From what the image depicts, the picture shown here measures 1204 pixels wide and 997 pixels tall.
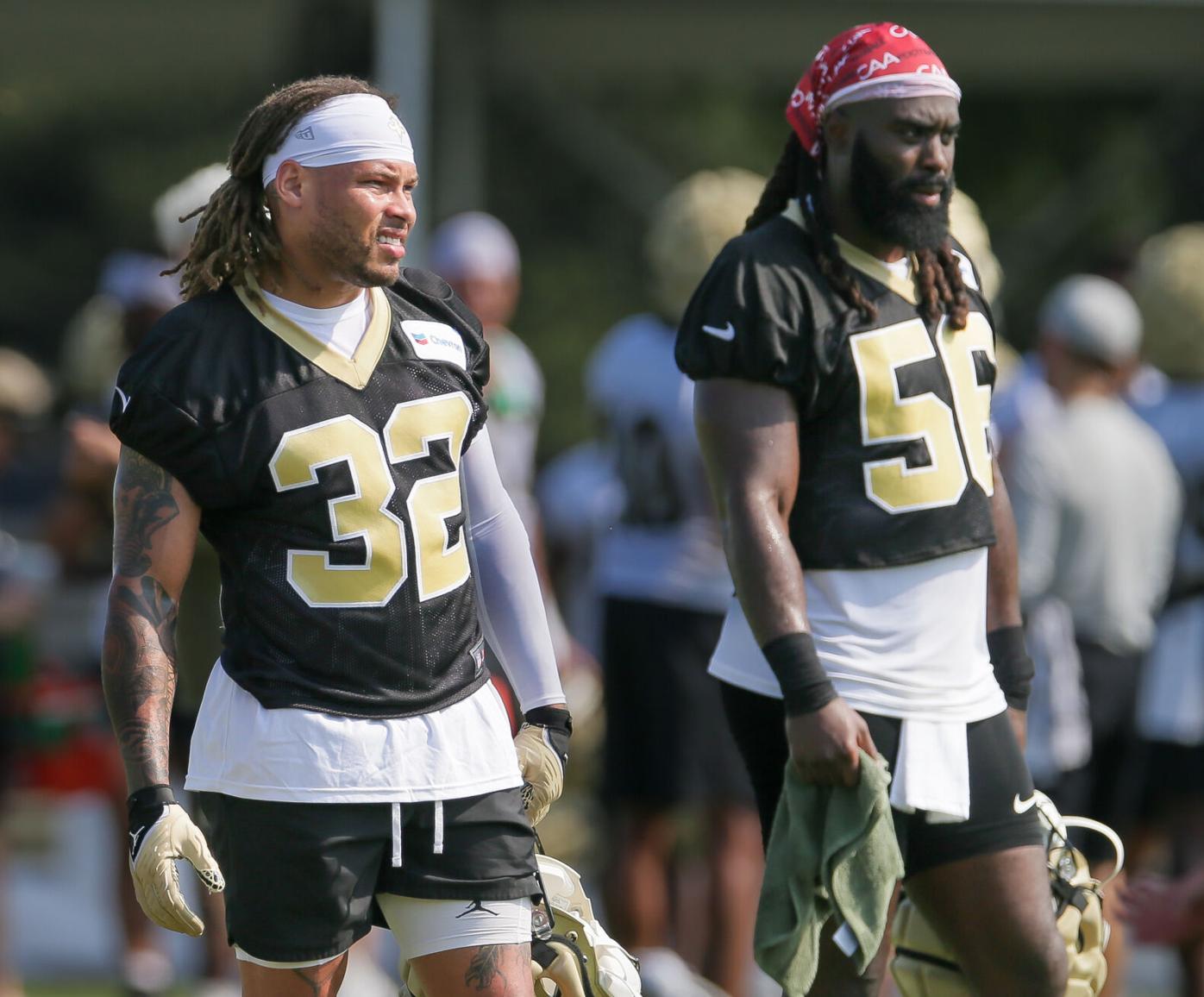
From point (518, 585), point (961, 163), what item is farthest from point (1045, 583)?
point (961, 163)

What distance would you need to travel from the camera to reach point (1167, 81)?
49.0ft

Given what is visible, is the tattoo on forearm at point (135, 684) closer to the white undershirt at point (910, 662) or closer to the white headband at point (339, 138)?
the white headband at point (339, 138)

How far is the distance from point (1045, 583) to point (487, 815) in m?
3.44

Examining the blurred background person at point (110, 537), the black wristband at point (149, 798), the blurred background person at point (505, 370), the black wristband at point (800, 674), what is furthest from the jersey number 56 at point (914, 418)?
the blurred background person at point (505, 370)

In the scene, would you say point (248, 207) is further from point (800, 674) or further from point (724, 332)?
point (800, 674)

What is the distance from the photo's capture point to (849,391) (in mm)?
4152

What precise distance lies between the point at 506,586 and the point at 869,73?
121 cm

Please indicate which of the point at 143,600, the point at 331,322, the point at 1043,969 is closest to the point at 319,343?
the point at 331,322

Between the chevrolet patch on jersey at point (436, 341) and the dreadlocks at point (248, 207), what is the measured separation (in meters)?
0.27

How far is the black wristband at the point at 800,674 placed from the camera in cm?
399

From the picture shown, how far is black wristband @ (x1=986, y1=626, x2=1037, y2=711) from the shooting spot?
4.48 metres

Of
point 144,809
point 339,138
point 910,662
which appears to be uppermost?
point 339,138

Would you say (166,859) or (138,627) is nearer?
(166,859)

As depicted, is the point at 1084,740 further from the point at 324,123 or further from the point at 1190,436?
the point at 324,123
